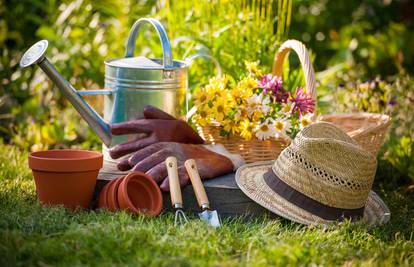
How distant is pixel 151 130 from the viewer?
3.22 m

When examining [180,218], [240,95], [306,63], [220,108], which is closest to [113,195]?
[180,218]

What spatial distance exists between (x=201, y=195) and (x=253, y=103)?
27.2 inches

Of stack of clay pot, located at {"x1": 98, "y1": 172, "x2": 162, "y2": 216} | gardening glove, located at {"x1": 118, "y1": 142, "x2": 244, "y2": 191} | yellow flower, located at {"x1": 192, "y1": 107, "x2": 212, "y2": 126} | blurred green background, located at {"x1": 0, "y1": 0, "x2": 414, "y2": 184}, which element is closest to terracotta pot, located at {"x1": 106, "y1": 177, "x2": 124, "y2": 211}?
stack of clay pot, located at {"x1": 98, "y1": 172, "x2": 162, "y2": 216}

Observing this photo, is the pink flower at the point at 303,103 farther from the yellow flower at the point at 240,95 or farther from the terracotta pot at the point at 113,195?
the terracotta pot at the point at 113,195

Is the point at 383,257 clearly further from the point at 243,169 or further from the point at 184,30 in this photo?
the point at 184,30

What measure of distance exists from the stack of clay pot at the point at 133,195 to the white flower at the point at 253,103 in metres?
0.72

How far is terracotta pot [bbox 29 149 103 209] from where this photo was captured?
2.77 meters

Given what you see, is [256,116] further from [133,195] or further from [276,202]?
[133,195]

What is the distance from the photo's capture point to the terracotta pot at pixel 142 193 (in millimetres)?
2795

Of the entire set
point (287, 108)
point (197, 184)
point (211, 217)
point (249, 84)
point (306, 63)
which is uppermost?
point (306, 63)

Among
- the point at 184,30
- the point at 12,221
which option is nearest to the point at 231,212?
the point at 12,221

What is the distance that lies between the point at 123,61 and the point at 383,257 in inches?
65.9

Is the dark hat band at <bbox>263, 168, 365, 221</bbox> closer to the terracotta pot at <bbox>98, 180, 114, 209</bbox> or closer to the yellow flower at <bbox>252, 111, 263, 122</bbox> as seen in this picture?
the yellow flower at <bbox>252, 111, 263, 122</bbox>

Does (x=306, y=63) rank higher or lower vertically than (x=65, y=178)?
higher
